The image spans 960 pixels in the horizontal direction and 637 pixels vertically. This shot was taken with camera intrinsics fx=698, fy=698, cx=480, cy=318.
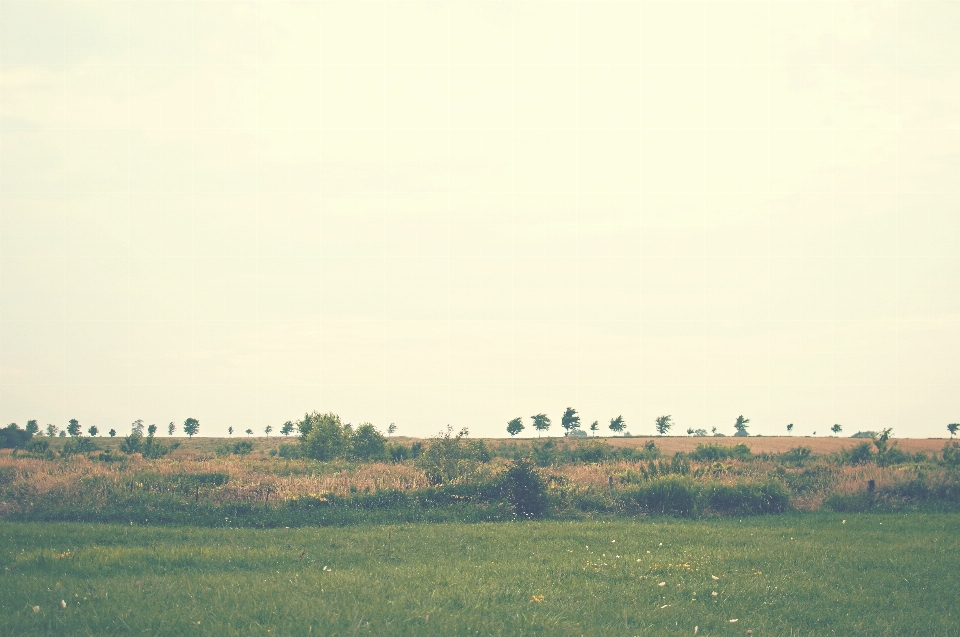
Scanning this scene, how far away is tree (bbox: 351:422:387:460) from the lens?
70.7 meters

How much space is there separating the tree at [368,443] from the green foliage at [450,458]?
3538cm

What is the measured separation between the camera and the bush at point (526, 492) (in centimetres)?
2917

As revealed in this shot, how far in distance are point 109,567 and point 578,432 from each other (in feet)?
488

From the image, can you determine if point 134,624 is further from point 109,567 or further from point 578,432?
point 578,432

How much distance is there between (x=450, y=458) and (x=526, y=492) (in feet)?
20.5

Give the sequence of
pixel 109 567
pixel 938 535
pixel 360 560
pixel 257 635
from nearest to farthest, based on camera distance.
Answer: pixel 257 635
pixel 109 567
pixel 360 560
pixel 938 535

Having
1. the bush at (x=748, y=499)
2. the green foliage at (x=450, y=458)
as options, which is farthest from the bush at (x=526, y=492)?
the bush at (x=748, y=499)

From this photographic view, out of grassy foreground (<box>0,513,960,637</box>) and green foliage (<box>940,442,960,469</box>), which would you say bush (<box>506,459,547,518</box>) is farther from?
green foliage (<box>940,442,960,469</box>)

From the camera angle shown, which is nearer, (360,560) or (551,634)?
(551,634)

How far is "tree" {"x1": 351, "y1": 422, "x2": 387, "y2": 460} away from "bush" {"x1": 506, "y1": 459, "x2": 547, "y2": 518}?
41.7 meters

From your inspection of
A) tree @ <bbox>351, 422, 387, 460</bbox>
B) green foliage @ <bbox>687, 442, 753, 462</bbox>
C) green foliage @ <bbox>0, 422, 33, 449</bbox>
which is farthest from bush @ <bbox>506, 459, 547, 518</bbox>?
green foliage @ <bbox>0, 422, 33, 449</bbox>

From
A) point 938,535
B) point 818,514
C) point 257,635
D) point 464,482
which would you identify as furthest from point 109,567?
point 818,514

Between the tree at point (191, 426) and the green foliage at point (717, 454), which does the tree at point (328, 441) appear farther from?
Result: the tree at point (191, 426)

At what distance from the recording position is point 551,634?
10.3 m
